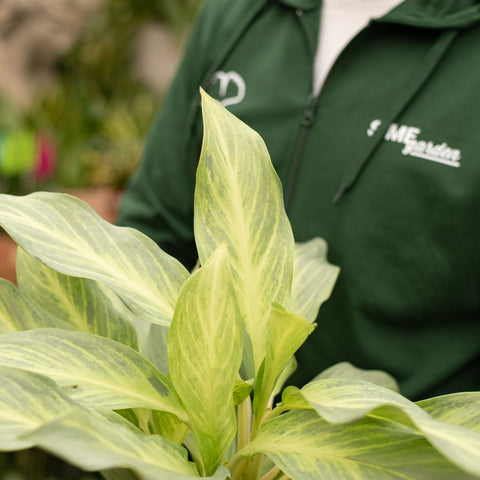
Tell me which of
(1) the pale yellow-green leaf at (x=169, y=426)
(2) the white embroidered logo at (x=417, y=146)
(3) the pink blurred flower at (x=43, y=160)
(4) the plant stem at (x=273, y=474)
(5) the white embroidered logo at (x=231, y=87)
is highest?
(2) the white embroidered logo at (x=417, y=146)

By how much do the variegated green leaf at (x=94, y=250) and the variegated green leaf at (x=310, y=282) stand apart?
0.36ft

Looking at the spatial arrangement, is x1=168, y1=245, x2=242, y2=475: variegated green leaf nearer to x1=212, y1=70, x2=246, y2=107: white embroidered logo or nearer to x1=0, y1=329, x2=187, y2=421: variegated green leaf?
x1=0, y1=329, x2=187, y2=421: variegated green leaf

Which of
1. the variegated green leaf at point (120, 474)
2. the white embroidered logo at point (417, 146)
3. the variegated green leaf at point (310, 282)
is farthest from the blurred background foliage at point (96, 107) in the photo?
the variegated green leaf at point (120, 474)

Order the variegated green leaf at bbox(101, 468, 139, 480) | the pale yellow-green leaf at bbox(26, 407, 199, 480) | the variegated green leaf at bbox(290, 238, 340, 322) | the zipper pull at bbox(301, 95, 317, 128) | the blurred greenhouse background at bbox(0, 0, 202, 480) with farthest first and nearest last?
the blurred greenhouse background at bbox(0, 0, 202, 480), the zipper pull at bbox(301, 95, 317, 128), the variegated green leaf at bbox(290, 238, 340, 322), the variegated green leaf at bbox(101, 468, 139, 480), the pale yellow-green leaf at bbox(26, 407, 199, 480)

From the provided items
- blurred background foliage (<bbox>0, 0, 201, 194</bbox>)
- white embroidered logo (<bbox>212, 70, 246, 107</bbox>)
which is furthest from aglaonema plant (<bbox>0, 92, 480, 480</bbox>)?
blurred background foliage (<bbox>0, 0, 201, 194</bbox>)

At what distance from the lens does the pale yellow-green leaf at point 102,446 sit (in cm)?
23

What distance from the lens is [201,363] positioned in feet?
1.04

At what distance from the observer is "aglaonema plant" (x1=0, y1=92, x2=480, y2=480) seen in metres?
0.28

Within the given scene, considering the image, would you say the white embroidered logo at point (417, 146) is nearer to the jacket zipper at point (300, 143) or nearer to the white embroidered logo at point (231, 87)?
the jacket zipper at point (300, 143)

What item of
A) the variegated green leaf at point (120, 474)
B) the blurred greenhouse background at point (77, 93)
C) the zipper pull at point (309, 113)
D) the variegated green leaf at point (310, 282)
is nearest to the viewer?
the variegated green leaf at point (120, 474)

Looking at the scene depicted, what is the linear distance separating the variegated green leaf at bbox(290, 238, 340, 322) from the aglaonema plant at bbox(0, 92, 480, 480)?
7 centimetres

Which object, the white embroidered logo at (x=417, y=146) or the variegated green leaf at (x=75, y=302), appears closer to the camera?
the variegated green leaf at (x=75, y=302)

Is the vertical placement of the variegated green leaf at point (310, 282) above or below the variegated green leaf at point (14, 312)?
above

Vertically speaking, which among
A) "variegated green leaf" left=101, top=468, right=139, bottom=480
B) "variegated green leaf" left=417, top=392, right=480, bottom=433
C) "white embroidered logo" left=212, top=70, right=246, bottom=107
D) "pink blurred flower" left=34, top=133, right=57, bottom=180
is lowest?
"pink blurred flower" left=34, top=133, right=57, bottom=180
